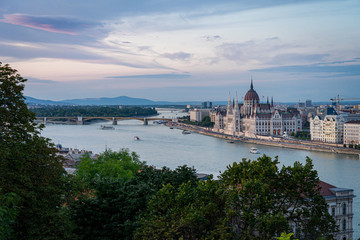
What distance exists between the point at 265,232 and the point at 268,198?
667 mm

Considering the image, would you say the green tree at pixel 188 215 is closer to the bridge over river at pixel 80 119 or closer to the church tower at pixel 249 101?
the church tower at pixel 249 101

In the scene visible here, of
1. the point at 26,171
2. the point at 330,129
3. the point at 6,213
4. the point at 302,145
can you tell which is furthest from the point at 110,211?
the point at 330,129

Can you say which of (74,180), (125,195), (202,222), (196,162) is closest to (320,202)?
(202,222)

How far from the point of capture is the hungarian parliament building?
42250 mm

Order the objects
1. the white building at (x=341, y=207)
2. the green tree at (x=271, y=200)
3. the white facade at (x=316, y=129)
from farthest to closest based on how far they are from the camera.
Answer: the white facade at (x=316, y=129), the white building at (x=341, y=207), the green tree at (x=271, y=200)

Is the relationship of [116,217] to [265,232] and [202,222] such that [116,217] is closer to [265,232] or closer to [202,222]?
[202,222]

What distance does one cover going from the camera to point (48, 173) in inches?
209

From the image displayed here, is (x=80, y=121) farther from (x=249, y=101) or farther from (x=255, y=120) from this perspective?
Result: (x=255, y=120)

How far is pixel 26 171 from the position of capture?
5.10 meters

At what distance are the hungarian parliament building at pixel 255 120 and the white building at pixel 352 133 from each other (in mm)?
7189

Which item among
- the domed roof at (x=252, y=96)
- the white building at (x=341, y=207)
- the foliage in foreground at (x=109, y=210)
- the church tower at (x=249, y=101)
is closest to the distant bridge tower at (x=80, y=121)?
the church tower at (x=249, y=101)

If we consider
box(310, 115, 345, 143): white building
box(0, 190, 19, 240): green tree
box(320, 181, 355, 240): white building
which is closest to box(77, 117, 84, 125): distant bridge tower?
box(310, 115, 345, 143): white building

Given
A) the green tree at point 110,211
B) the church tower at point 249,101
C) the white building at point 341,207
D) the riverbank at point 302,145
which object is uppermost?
the church tower at point 249,101

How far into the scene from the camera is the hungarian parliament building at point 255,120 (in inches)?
1663
